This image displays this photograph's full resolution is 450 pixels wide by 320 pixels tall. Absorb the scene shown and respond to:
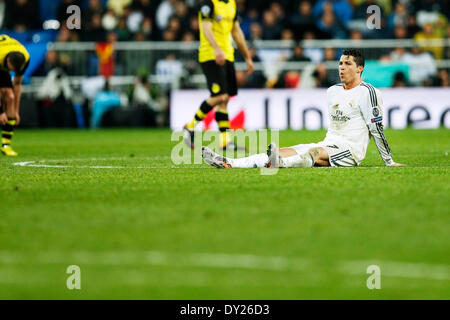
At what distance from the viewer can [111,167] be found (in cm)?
1027

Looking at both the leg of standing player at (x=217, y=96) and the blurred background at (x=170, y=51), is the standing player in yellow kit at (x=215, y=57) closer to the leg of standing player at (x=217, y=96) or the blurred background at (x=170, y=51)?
the leg of standing player at (x=217, y=96)

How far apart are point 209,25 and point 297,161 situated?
4.56m

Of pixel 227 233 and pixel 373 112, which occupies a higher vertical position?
pixel 373 112

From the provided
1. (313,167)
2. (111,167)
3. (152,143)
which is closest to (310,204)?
(313,167)

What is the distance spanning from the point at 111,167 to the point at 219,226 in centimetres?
475

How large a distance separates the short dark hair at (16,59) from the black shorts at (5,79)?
430 millimetres

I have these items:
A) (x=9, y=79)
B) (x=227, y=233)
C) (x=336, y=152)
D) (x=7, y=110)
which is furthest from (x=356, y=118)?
(x=7, y=110)

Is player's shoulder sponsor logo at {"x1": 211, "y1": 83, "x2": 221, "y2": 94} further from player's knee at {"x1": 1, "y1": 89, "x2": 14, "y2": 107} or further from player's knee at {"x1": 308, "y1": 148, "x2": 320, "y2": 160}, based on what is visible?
player's knee at {"x1": 308, "y1": 148, "x2": 320, "y2": 160}

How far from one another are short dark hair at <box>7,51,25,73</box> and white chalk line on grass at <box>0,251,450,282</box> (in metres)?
7.58

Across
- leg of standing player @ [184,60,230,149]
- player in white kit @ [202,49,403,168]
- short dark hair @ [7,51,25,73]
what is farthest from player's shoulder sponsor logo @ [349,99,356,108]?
short dark hair @ [7,51,25,73]

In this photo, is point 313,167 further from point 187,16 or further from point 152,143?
point 187,16

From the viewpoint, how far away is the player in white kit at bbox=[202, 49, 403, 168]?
9039 millimetres

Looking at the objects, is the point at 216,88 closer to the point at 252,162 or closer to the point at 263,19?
the point at 252,162

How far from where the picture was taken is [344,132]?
9.13 metres
